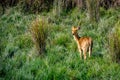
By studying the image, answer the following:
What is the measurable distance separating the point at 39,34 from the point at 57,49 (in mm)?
603

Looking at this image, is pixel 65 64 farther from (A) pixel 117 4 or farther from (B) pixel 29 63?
(A) pixel 117 4

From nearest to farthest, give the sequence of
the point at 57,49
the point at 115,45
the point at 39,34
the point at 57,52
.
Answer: the point at 115,45 < the point at 39,34 < the point at 57,52 < the point at 57,49

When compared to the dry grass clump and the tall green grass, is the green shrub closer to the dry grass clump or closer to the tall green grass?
the tall green grass

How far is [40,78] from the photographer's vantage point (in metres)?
6.14

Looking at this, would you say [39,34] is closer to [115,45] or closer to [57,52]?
[57,52]

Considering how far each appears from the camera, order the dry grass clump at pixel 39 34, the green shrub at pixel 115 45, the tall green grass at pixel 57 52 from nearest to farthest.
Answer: the tall green grass at pixel 57 52, the green shrub at pixel 115 45, the dry grass clump at pixel 39 34

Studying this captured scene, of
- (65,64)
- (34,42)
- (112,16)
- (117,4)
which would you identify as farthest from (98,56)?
(117,4)

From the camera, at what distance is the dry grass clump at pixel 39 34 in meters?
→ 7.12

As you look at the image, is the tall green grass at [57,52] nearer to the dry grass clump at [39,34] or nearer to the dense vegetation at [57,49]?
the dense vegetation at [57,49]

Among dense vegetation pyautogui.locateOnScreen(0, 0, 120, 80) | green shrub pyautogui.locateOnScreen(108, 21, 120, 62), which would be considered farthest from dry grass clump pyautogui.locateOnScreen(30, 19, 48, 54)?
green shrub pyautogui.locateOnScreen(108, 21, 120, 62)

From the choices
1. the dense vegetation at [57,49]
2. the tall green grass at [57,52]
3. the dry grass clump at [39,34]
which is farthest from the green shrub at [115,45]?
the dry grass clump at [39,34]

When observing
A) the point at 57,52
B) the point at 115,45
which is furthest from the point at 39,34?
the point at 115,45

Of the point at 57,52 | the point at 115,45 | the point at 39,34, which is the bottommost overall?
the point at 57,52

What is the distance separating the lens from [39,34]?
714 centimetres
